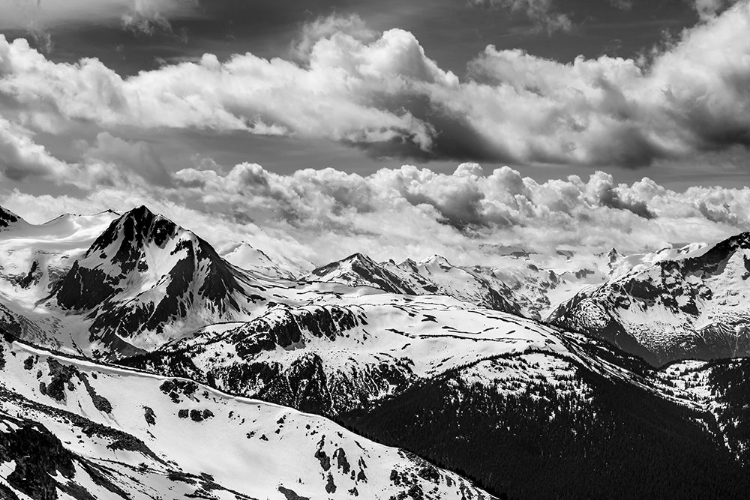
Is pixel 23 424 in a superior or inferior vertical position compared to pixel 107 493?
superior

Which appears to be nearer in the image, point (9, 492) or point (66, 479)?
point (9, 492)

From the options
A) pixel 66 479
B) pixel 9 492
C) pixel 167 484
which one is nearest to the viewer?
pixel 9 492

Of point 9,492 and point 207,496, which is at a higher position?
point 9,492

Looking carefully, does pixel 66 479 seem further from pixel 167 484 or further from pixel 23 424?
pixel 167 484

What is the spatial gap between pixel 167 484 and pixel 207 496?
1043 centimetres

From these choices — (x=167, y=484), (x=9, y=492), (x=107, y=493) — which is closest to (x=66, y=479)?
(x=107, y=493)

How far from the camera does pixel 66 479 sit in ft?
494

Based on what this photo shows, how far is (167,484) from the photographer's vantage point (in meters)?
196

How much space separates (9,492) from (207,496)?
284ft

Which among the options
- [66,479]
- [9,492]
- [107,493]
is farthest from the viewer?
[107,493]

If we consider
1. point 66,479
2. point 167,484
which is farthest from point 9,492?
point 167,484

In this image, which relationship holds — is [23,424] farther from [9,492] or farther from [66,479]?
[9,492]

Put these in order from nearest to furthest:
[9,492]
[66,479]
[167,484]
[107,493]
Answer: [9,492]
[66,479]
[107,493]
[167,484]

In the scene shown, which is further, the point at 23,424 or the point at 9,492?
the point at 23,424
